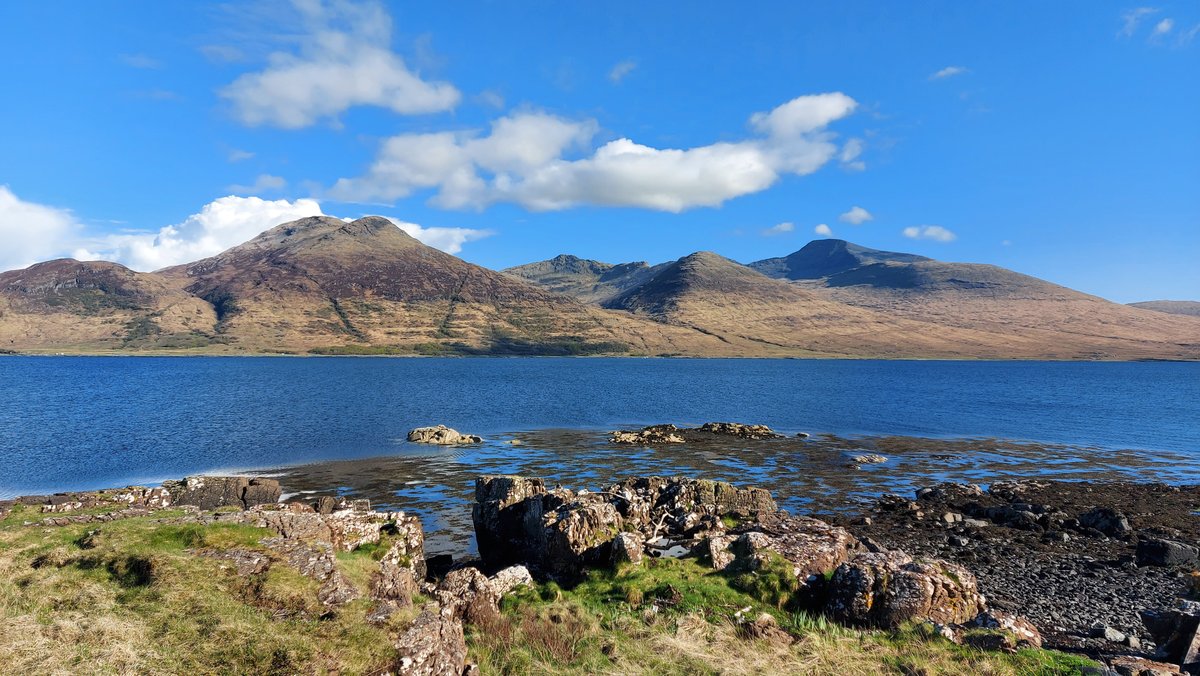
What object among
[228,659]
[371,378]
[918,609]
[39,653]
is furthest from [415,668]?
[371,378]

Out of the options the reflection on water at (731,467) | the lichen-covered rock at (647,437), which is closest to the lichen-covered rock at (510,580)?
the reflection on water at (731,467)

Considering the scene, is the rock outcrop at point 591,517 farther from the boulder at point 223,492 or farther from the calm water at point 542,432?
the boulder at point 223,492

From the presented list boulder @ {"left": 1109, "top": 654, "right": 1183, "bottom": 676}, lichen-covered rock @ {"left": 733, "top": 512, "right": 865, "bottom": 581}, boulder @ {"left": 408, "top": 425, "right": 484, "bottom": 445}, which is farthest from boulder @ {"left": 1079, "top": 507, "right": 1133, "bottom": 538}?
boulder @ {"left": 408, "top": 425, "right": 484, "bottom": 445}

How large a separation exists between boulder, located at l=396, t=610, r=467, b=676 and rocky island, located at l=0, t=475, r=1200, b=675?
0.05 meters

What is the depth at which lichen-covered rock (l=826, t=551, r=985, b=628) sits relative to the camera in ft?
56.2

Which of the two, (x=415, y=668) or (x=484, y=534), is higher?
(x=415, y=668)

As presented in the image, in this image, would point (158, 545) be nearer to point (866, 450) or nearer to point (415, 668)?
point (415, 668)

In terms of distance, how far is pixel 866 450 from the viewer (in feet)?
207

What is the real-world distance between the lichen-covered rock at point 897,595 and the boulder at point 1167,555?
688 inches

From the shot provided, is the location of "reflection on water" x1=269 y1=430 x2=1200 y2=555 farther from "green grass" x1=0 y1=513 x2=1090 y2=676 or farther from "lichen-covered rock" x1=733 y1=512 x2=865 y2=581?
"lichen-covered rock" x1=733 y1=512 x2=865 y2=581

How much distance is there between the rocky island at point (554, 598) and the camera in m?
12.6

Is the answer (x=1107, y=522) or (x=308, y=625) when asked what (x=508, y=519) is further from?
(x=1107, y=522)

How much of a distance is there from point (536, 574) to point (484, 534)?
7140 mm

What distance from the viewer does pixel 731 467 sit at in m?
53.2
